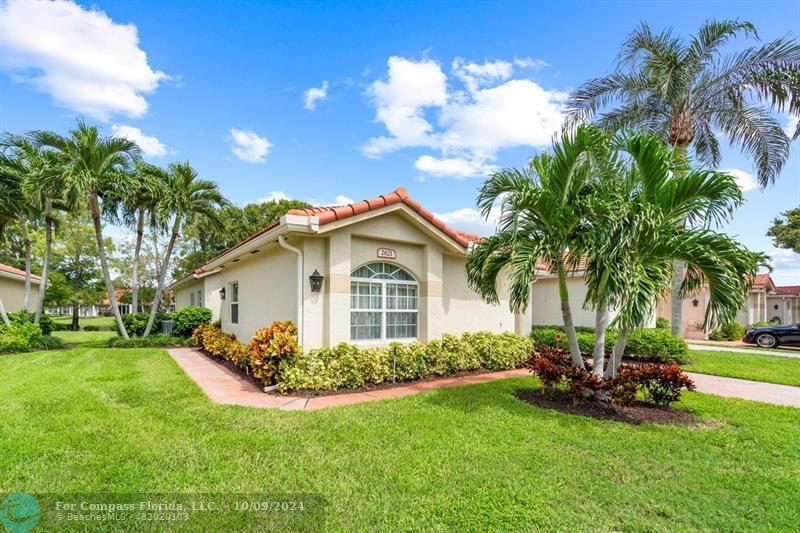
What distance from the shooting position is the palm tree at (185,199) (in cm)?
1664

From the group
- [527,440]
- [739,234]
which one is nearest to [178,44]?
[527,440]

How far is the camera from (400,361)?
9.57 metres

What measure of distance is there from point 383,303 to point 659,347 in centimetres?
970

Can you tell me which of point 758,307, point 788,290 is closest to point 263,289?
point 758,307

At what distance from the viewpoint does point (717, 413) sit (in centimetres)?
726

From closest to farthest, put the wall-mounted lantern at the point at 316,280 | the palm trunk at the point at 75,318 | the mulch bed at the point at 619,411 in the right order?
the mulch bed at the point at 619,411 → the wall-mounted lantern at the point at 316,280 → the palm trunk at the point at 75,318

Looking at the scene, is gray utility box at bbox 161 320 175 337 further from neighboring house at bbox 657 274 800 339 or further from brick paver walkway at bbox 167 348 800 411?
neighboring house at bbox 657 274 800 339

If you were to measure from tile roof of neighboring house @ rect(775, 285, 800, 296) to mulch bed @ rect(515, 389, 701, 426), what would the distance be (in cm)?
3522

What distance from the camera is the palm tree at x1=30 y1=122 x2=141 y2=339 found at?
1405 centimetres

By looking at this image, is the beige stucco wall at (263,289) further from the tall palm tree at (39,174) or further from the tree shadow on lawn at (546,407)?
the tall palm tree at (39,174)

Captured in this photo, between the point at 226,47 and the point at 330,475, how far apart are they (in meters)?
12.9

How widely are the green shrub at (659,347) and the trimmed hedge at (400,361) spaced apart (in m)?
3.98

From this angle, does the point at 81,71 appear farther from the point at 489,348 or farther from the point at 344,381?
the point at 489,348

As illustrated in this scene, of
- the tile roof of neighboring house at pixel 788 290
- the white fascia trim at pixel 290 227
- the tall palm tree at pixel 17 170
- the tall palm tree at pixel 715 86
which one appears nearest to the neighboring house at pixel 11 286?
the tall palm tree at pixel 17 170
